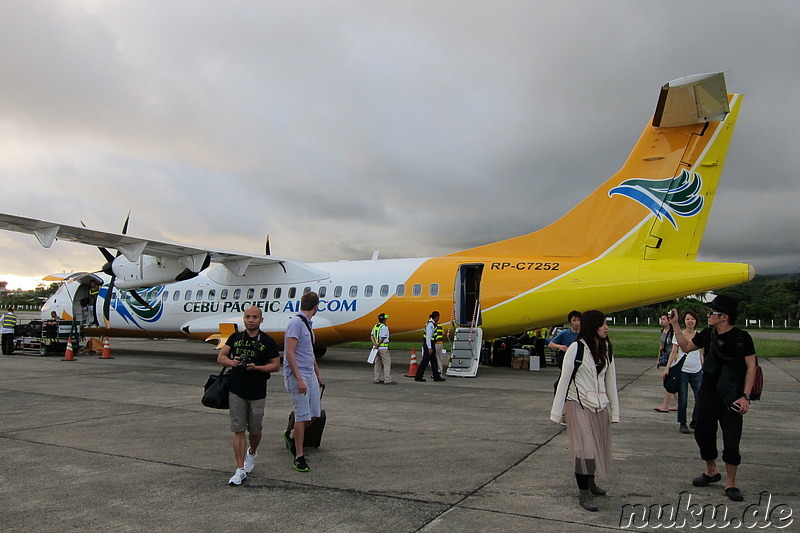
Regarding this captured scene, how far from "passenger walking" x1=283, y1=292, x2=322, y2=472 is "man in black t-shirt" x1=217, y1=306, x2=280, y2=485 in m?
0.26

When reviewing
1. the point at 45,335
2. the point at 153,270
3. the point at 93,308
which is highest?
the point at 153,270

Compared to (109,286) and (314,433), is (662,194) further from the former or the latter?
(109,286)

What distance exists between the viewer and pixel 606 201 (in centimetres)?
1355

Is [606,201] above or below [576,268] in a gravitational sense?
above

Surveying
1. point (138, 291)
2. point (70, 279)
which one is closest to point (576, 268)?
point (138, 291)

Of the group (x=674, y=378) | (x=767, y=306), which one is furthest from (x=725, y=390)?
(x=767, y=306)

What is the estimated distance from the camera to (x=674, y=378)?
817cm

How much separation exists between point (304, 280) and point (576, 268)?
8.50 metres

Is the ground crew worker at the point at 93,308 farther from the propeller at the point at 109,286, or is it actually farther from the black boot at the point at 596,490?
the black boot at the point at 596,490

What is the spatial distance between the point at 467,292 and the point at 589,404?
1120 centimetres

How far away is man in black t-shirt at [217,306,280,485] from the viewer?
16.7ft

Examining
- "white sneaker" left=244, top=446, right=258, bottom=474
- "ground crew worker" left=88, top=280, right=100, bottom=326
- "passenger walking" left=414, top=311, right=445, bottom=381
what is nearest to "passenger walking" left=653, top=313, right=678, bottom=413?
"passenger walking" left=414, top=311, right=445, bottom=381

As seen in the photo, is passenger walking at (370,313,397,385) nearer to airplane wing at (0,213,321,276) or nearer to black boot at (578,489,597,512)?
airplane wing at (0,213,321,276)

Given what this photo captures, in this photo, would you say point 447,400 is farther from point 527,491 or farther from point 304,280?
point 304,280
